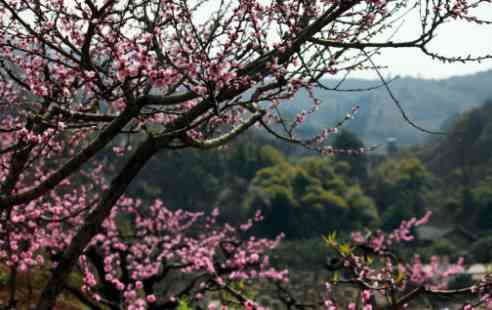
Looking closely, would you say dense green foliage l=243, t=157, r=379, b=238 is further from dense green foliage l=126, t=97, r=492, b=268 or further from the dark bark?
the dark bark

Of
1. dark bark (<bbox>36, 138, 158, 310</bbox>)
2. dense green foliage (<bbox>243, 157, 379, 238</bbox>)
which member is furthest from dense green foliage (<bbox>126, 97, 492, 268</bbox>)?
dark bark (<bbox>36, 138, 158, 310</bbox>)

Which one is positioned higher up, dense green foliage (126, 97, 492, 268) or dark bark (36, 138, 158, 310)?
dark bark (36, 138, 158, 310)

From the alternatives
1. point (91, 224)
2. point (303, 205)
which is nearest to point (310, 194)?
point (303, 205)

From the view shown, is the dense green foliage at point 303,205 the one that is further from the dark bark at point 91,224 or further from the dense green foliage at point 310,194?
the dark bark at point 91,224

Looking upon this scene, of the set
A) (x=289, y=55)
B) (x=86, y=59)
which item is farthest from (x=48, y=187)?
(x=289, y=55)

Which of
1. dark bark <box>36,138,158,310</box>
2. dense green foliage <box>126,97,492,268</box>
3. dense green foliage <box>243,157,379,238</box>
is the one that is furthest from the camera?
dense green foliage <box>243,157,379,238</box>

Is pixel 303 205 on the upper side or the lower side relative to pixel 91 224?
lower

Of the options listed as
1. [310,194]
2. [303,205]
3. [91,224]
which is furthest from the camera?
[303,205]

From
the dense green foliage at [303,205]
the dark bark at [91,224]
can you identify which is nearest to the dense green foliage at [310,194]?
the dense green foliage at [303,205]

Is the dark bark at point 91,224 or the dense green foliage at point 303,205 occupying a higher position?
the dark bark at point 91,224

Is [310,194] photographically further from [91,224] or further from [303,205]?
[91,224]

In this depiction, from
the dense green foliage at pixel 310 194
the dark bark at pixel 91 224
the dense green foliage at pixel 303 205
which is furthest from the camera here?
the dense green foliage at pixel 303 205

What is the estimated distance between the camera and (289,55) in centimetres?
379

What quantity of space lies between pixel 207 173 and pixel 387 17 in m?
40.8
